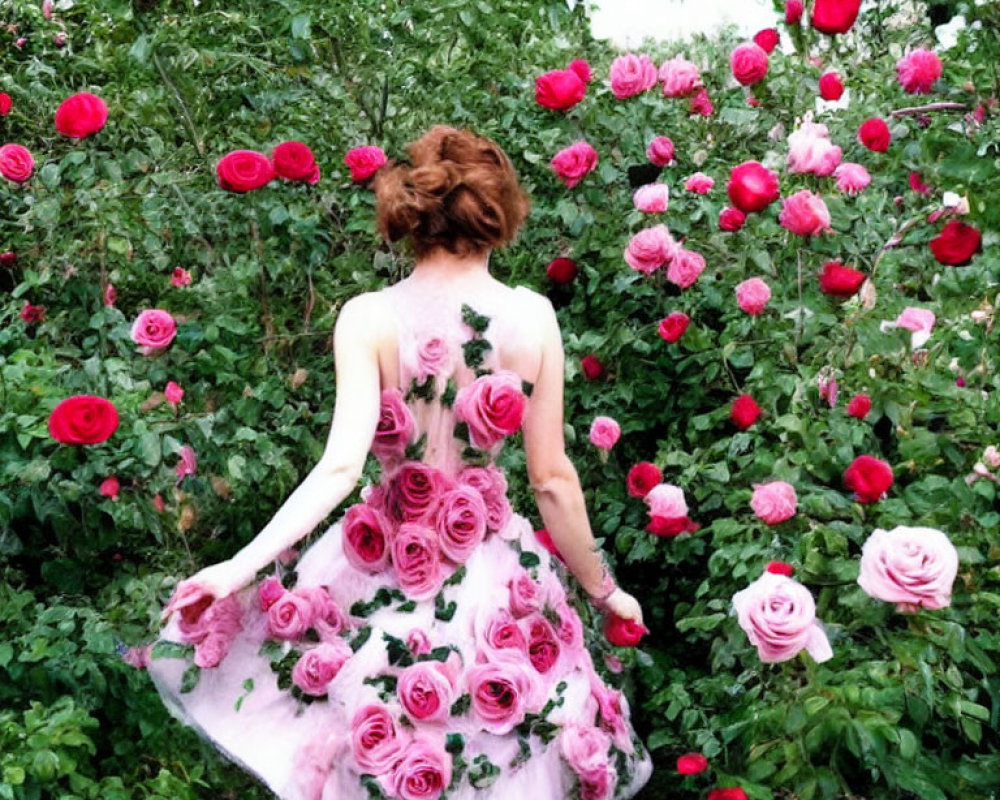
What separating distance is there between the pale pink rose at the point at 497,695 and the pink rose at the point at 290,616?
0.32 metres

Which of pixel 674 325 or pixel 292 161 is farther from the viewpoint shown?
pixel 674 325

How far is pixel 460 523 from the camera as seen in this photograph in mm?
2305

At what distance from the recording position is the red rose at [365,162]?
128 inches

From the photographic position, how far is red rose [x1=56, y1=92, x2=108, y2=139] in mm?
3188

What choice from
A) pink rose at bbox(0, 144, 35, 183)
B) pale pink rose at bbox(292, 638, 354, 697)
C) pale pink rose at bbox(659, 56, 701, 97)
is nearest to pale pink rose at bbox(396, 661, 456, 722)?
pale pink rose at bbox(292, 638, 354, 697)

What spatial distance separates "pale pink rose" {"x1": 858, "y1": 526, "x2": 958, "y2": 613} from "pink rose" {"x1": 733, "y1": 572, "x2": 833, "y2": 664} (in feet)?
0.39

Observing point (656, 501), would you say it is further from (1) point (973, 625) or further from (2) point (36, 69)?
(2) point (36, 69)

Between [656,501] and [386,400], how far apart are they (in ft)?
3.14

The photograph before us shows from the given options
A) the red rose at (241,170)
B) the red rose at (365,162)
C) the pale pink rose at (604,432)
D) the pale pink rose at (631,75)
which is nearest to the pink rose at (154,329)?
the red rose at (241,170)

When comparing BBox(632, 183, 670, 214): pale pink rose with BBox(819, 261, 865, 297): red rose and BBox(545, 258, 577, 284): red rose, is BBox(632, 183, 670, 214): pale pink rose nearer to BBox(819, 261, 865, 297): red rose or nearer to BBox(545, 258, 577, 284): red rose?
BBox(545, 258, 577, 284): red rose

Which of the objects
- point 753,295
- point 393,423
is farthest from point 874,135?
point 393,423

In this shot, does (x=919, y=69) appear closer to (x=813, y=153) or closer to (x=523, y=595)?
(x=813, y=153)

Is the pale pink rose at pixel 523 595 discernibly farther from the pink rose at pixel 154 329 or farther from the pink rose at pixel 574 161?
the pink rose at pixel 574 161

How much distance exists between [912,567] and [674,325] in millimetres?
1423
